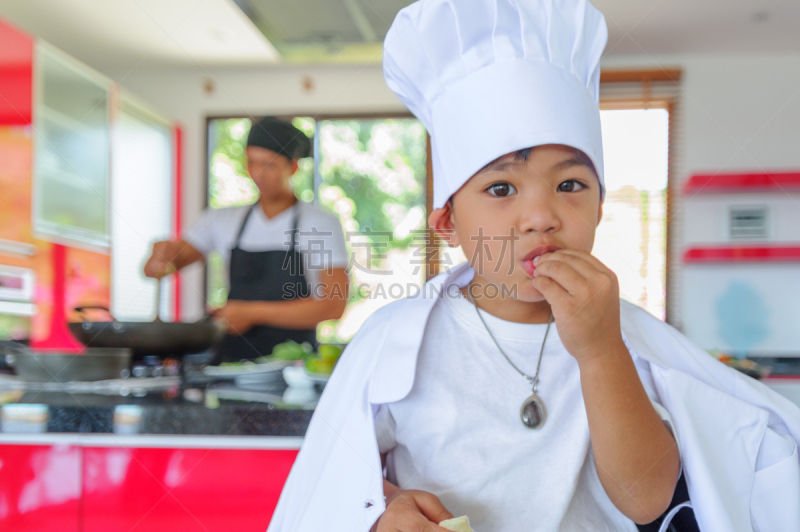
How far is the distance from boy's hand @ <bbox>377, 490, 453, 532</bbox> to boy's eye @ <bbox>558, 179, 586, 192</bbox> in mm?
350

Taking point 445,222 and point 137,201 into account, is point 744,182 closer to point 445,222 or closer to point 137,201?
point 445,222

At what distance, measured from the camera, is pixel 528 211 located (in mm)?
652

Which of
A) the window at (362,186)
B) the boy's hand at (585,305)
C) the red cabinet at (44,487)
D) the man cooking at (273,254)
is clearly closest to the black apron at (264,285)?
the man cooking at (273,254)

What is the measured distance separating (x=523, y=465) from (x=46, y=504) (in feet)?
2.05

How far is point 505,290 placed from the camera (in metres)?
0.75

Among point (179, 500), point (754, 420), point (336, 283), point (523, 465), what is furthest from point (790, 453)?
point (336, 283)

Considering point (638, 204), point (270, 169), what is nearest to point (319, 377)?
point (270, 169)

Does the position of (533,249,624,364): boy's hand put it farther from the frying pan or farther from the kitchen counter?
the frying pan

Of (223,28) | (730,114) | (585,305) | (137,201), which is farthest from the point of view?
(137,201)

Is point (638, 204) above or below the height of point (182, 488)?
above

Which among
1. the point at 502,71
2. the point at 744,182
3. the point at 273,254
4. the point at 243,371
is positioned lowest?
the point at 243,371

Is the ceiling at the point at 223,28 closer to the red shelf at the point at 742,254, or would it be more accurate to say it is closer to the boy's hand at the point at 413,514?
the red shelf at the point at 742,254

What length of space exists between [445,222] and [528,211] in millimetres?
170

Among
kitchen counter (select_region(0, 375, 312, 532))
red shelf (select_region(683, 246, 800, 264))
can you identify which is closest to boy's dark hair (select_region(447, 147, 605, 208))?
kitchen counter (select_region(0, 375, 312, 532))
